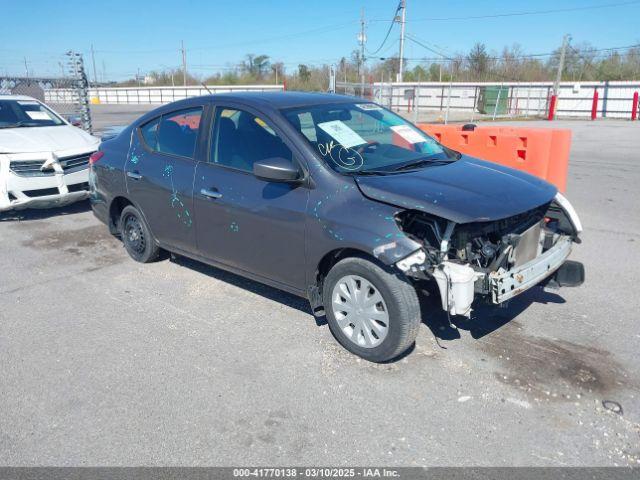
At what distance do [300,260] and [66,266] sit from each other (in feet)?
10.5

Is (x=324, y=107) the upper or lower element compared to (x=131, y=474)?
upper

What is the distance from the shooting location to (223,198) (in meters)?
4.25

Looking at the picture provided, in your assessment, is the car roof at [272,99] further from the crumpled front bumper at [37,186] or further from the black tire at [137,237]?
the crumpled front bumper at [37,186]

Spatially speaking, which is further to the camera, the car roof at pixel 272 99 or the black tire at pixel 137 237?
the black tire at pixel 137 237

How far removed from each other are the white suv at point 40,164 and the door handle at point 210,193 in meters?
3.99

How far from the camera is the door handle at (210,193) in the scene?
4.29m

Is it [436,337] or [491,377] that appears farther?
[436,337]

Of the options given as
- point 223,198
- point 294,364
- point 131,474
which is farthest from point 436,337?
point 131,474

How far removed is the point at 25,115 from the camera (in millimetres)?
8562

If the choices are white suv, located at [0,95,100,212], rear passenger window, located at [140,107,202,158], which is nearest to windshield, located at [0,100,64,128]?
white suv, located at [0,95,100,212]

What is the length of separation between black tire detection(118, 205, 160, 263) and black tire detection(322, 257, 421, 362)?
2.58 meters

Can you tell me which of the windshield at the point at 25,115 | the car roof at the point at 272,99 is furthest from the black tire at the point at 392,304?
the windshield at the point at 25,115

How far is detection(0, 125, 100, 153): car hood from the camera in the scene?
7.23m

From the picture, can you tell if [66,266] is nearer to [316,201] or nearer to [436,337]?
[316,201]
